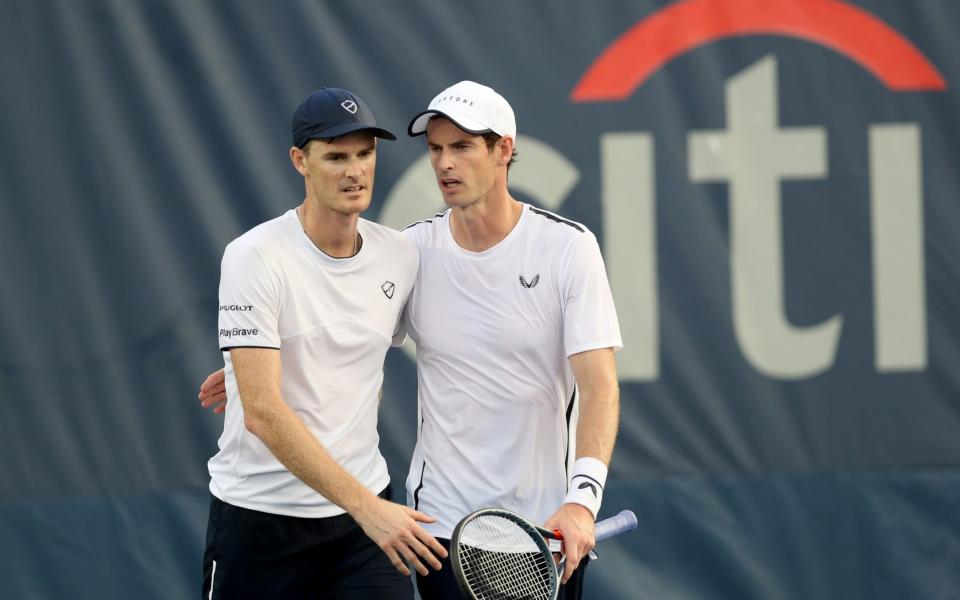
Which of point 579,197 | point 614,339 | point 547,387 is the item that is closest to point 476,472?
point 547,387

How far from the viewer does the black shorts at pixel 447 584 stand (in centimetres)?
301

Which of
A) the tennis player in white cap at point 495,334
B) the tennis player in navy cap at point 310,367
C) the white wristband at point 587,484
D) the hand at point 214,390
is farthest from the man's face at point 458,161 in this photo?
the hand at point 214,390

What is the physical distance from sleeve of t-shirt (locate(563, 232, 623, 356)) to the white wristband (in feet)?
0.88

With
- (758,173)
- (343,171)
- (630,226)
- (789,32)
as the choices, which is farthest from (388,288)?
(789,32)

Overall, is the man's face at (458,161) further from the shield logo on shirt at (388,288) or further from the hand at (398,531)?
the hand at (398,531)

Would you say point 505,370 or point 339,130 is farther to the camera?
point 505,370

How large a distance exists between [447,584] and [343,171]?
985mm

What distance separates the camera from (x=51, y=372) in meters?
4.31

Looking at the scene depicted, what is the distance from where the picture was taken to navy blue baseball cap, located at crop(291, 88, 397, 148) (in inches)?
114

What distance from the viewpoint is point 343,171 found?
2.92 m

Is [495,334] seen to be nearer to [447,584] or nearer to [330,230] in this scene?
[330,230]

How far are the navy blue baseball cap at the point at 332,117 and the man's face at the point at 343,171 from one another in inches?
1.1

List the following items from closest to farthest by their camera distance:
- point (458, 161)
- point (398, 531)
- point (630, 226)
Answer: point (398, 531) < point (458, 161) < point (630, 226)

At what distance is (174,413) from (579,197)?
1.54 metres
